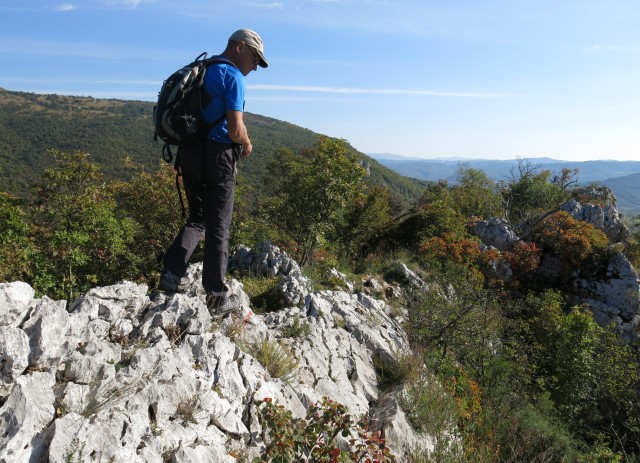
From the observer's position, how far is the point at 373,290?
28.7 ft

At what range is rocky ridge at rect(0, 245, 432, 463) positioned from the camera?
237 cm

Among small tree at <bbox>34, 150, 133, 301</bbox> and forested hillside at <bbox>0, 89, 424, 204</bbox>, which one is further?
forested hillside at <bbox>0, 89, 424, 204</bbox>

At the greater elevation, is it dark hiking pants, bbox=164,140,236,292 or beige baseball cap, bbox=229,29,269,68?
beige baseball cap, bbox=229,29,269,68

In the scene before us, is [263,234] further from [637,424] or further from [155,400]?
[637,424]

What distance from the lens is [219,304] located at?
13.8ft

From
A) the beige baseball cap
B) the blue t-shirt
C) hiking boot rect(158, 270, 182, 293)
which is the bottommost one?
hiking boot rect(158, 270, 182, 293)

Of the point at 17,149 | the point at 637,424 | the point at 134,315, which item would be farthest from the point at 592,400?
the point at 17,149

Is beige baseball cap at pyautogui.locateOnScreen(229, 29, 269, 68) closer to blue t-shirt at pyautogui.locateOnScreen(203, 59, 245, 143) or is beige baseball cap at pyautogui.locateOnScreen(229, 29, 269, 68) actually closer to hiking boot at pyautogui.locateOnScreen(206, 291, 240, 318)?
blue t-shirt at pyautogui.locateOnScreen(203, 59, 245, 143)

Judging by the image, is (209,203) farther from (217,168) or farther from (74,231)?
(74,231)

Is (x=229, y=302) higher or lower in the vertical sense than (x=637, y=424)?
higher

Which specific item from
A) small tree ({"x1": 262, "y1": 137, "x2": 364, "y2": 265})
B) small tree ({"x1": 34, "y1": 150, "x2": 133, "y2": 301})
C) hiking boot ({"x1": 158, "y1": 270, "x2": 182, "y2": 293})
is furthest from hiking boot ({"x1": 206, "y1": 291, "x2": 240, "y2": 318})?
small tree ({"x1": 262, "y1": 137, "x2": 364, "y2": 265})

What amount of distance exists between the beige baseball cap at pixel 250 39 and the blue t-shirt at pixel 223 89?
0.92ft

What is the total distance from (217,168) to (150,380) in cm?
187

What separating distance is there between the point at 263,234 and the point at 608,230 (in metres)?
16.2
